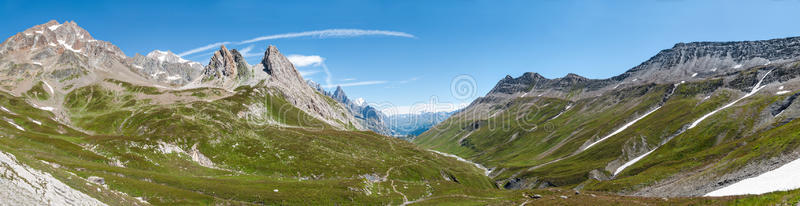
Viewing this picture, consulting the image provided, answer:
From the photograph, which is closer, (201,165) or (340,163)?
(201,165)

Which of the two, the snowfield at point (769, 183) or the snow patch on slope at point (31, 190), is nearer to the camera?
the snow patch on slope at point (31, 190)

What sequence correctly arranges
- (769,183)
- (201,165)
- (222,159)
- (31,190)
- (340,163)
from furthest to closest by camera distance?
(340,163) → (222,159) → (201,165) → (769,183) → (31,190)

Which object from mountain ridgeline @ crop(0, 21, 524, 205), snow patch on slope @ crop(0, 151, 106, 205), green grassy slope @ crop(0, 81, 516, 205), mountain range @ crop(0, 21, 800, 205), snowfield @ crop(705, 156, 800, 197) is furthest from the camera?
green grassy slope @ crop(0, 81, 516, 205)

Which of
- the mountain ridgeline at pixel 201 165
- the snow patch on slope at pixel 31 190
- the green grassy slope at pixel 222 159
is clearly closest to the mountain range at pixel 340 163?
the snow patch on slope at pixel 31 190

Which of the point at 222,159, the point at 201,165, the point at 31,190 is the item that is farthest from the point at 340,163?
the point at 31,190

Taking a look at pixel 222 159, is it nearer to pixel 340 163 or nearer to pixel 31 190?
pixel 340 163

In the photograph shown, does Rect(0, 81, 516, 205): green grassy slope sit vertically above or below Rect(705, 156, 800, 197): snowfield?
above

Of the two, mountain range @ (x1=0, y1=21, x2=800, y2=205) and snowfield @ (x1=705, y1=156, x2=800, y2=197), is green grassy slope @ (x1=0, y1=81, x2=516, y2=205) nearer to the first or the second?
mountain range @ (x1=0, y1=21, x2=800, y2=205)

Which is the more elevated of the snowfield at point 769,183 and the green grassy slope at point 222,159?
the green grassy slope at point 222,159

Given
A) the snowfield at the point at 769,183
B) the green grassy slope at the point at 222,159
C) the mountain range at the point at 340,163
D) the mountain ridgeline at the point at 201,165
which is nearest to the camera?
the mountain ridgeline at the point at 201,165

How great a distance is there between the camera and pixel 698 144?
131375mm

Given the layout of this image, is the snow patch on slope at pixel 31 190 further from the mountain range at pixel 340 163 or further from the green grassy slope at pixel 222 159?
the green grassy slope at pixel 222 159

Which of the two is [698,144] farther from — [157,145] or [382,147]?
[157,145]

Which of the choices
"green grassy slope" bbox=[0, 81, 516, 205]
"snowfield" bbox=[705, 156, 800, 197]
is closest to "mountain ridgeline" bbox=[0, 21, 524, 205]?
"green grassy slope" bbox=[0, 81, 516, 205]
